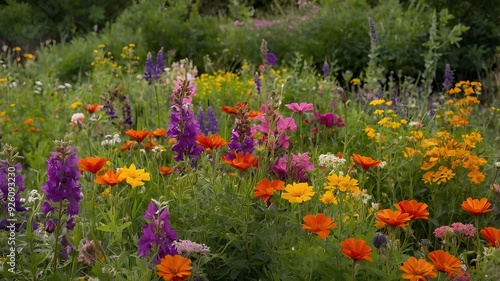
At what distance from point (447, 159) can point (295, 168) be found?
3.74 ft

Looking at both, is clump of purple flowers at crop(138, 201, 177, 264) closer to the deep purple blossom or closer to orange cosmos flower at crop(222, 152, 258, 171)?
orange cosmos flower at crop(222, 152, 258, 171)

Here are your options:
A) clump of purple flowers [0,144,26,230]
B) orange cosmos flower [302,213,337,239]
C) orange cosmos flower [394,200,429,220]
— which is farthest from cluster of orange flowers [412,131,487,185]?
clump of purple flowers [0,144,26,230]

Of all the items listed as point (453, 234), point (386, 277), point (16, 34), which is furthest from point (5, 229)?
point (16, 34)

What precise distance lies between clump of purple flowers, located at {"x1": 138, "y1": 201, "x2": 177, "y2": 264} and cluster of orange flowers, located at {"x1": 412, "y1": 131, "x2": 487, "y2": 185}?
154cm

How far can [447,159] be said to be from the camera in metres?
3.26

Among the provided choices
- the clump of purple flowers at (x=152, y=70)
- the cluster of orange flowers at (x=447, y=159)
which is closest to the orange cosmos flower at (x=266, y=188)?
the cluster of orange flowers at (x=447, y=159)

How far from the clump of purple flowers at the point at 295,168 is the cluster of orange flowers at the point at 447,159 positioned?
2.56 feet

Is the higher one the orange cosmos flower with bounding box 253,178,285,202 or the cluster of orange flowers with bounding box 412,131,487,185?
the orange cosmos flower with bounding box 253,178,285,202

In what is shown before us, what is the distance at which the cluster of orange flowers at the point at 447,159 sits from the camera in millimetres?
3049

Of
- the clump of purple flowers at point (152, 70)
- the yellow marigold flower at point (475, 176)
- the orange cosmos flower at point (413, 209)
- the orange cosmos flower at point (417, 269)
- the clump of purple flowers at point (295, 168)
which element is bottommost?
the yellow marigold flower at point (475, 176)

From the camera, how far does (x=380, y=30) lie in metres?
7.39

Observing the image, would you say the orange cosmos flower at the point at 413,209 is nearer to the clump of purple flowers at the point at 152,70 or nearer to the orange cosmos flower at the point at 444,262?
the orange cosmos flower at the point at 444,262

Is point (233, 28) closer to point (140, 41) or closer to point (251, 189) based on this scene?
point (140, 41)

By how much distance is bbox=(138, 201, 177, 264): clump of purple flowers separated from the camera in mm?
1884
